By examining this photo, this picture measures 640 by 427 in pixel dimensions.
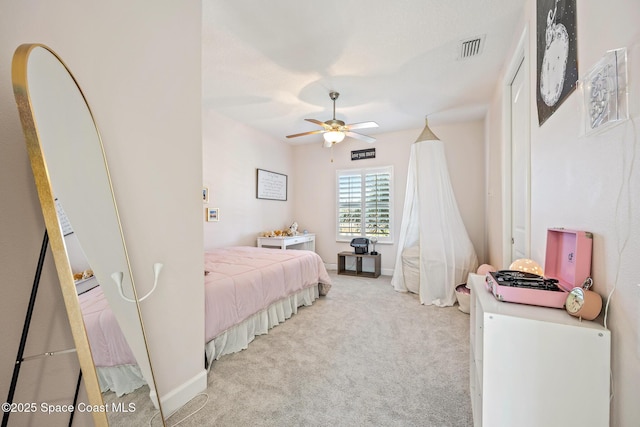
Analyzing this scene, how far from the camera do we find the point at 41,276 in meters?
0.88

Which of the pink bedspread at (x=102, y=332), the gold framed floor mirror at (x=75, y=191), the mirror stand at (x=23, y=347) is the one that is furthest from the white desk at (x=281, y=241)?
the mirror stand at (x=23, y=347)

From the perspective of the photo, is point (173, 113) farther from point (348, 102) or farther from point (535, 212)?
point (348, 102)

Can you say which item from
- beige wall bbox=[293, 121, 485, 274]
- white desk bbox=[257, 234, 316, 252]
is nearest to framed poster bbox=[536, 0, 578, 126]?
beige wall bbox=[293, 121, 485, 274]

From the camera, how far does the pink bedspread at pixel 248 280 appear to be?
1.88m

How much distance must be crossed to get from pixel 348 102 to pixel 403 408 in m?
3.22

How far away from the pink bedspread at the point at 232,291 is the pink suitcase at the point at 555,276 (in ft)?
4.99

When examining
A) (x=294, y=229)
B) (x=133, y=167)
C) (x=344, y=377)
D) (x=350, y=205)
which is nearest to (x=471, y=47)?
(x=133, y=167)

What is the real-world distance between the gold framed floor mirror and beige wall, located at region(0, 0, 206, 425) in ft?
0.36

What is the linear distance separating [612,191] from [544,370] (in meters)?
0.61

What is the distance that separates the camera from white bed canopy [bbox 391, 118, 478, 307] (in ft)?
10.3

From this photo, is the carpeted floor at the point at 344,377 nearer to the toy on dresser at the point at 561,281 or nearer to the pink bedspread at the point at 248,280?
the pink bedspread at the point at 248,280

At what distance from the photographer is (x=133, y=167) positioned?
1.25 m

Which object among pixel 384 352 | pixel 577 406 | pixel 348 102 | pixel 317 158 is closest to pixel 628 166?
pixel 577 406

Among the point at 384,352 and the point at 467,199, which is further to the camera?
the point at 467,199
